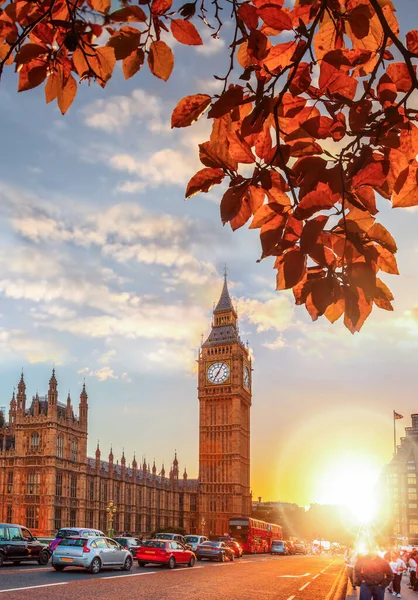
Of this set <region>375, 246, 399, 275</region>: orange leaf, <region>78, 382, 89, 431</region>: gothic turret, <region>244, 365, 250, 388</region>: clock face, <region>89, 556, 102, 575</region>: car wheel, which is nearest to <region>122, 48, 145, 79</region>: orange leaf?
<region>375, 246, 399, 275</region>: orange leaf

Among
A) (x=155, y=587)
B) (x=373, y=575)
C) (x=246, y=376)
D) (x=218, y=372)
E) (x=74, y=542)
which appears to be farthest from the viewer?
(x=246, y=376)

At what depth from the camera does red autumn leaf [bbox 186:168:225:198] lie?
2.46m

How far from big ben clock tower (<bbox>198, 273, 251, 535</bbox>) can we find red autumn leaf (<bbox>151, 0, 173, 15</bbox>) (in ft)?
292

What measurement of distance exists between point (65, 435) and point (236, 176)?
5817 cm

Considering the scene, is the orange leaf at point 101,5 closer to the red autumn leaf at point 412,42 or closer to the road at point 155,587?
the red autumn leaf at point 412,42

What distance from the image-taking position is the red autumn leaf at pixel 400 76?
2389 mm

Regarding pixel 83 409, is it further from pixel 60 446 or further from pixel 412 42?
pixel 412 42

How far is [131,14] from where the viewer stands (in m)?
2.48

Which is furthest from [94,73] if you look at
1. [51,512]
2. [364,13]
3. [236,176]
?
[51,512]

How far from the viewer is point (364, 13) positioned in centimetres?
235

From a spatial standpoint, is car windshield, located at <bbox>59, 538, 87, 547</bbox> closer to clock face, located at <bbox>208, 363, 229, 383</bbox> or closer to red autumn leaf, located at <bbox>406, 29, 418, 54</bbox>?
red autumn leaf, located at <bbox>406, 29, 418, 54</bbox>

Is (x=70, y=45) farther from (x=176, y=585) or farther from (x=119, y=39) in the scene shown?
(x=176, y=585)

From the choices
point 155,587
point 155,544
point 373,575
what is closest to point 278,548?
point 155,544

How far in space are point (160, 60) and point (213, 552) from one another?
35072mm
